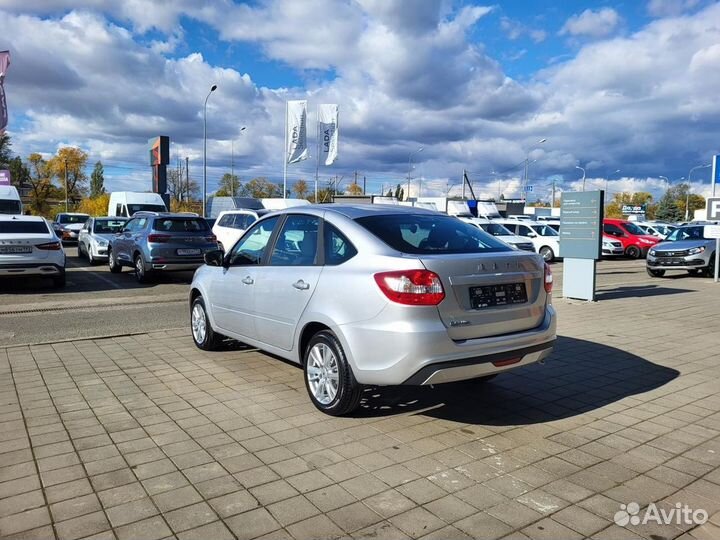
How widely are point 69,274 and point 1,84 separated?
1316cm

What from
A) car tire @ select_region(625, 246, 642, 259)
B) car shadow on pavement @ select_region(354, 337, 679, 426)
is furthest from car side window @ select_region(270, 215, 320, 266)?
car tire @ select_region(625, 246, 642, 259)

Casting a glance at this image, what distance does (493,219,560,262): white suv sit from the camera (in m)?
24.5

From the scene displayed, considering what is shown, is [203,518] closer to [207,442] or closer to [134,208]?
[207,442]

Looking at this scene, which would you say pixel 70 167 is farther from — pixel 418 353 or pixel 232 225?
pixel 418 353

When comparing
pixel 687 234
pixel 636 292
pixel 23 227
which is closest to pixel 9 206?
pixel 23 227

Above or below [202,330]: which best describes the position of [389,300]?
above

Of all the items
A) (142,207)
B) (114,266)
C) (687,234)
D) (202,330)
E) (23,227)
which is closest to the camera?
(202,330)

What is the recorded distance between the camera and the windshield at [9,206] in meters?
21.7

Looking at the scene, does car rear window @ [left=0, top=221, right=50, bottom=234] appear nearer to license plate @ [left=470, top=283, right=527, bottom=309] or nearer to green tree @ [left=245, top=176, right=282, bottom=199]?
license plate @ [left=470, top=283, right=527, bottom=309]

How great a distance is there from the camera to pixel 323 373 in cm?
464

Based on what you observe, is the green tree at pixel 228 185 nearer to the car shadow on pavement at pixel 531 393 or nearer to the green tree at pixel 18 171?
the green tree at pixel 18 171

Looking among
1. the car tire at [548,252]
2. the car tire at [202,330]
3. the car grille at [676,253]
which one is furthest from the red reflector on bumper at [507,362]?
the car tire at [548,252]

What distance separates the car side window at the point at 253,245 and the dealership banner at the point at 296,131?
96.5ft

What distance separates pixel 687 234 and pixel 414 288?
18.3 m
